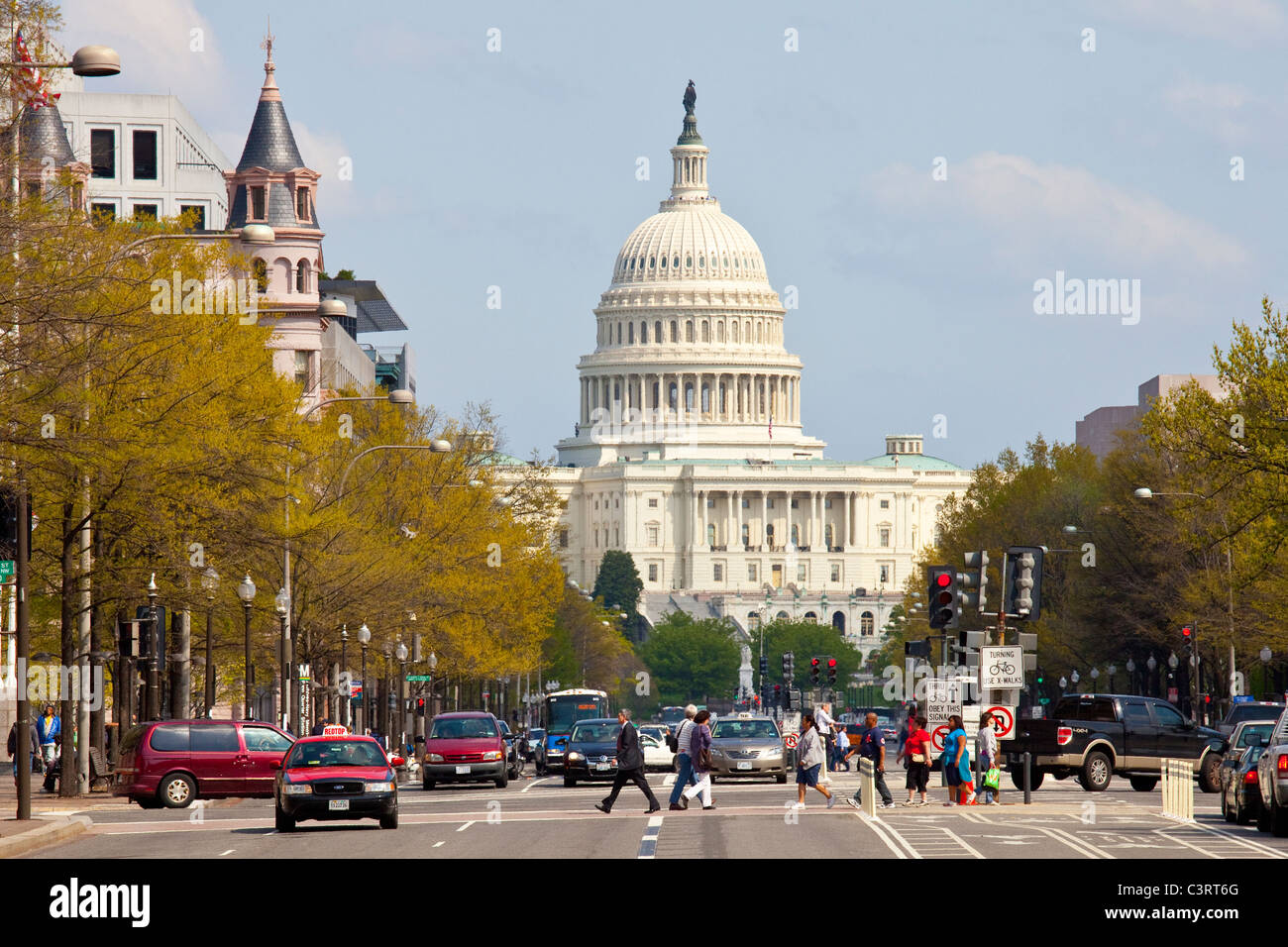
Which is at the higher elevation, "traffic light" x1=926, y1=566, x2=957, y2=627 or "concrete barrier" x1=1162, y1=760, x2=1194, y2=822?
"traffic light" x1=926, y1=566, x2=957, y2=627

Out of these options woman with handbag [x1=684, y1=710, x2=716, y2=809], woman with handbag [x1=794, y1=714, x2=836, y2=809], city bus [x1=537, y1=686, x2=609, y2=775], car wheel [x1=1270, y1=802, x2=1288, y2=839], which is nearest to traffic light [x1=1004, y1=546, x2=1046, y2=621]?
woman with handbag [x1=794, y1=714, x2=836, y2=809]

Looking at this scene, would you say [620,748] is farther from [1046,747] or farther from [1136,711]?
[1136,711]

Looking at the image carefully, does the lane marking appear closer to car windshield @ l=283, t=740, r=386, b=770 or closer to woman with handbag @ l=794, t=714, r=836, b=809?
car windshield @ l=283, t=740, r=386, b=770

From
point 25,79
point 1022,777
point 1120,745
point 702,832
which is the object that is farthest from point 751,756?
point 25,79

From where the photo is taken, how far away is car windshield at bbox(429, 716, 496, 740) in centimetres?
5059

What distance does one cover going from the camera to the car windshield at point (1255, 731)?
126 ft

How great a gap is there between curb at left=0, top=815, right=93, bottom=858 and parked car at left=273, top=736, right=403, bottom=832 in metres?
2.71

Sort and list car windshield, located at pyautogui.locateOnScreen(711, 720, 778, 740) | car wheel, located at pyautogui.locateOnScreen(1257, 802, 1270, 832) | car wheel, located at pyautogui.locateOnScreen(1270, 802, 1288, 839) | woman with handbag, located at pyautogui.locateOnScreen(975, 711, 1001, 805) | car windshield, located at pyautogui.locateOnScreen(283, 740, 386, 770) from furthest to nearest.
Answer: car windshield, located at pyautogui.locateOnScreen(711, 720, 778, 740)
woman with handbag, located at pyautogui.locateOnScreen(975, 711, 1001, 805)
car windshield, located at pyautogui.locateOnScreen(283, 740, 386, 770)
car wheel, located at pyautogui.locateOnScreen(1257, 802, 1270, 832)
car wheel, located at pyautogui.locateOnScreen(1270, 802, 1288, 839)

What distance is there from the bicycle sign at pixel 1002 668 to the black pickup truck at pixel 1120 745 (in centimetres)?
881

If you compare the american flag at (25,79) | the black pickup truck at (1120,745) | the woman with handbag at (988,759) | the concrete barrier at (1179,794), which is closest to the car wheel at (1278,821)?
the concrete barrier at (1179,794)

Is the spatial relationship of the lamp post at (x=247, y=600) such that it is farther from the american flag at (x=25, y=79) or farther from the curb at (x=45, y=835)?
the american flag at (x=25, y=79)

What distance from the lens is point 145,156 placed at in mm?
108438
